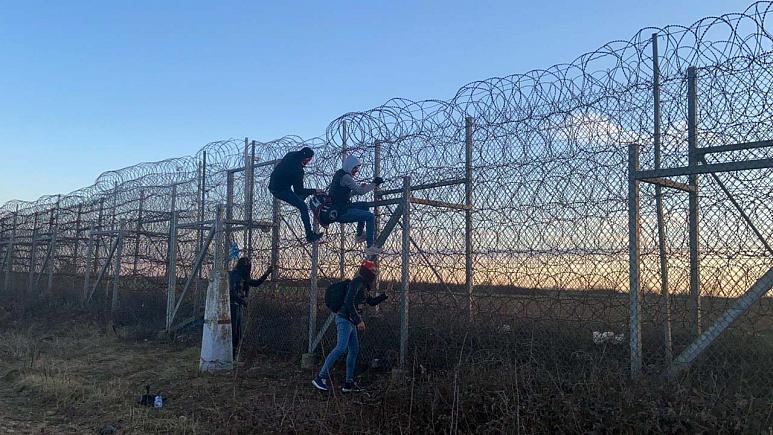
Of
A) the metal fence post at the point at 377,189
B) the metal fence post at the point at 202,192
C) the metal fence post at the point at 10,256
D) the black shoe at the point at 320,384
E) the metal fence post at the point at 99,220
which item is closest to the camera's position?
the black shoe at the point at 320,384

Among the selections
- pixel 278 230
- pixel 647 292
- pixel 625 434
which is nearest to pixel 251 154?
pixel 278 230

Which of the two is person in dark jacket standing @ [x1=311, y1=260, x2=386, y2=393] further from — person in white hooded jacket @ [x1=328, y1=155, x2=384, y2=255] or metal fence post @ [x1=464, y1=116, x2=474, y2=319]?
metal fence post @ [x1=464, y1=116, x2=474, y2=319]

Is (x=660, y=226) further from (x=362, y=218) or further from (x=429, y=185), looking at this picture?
(x=362, y=218)

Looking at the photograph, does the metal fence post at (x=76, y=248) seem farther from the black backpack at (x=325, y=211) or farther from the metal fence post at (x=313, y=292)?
the black backpack at (x=325, y=211)

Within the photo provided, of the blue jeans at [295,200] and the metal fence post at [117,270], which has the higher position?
the blue jeans at [295,200]

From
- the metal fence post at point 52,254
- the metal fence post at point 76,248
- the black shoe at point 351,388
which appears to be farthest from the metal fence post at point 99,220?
the black shoe at point 351,388

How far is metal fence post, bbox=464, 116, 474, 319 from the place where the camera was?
23.1 ft

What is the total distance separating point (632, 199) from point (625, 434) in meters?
2.08

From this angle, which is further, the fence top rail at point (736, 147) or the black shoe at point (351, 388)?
the black shoe at point (351, 388)

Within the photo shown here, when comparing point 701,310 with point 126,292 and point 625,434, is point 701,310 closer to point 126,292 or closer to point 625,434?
point 625,434

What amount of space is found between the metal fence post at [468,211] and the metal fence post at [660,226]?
1989 mm

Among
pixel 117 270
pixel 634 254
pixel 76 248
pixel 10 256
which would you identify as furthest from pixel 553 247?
pixel 10 256

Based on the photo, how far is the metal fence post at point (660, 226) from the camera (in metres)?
5.41

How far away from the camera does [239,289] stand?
9344 mm
